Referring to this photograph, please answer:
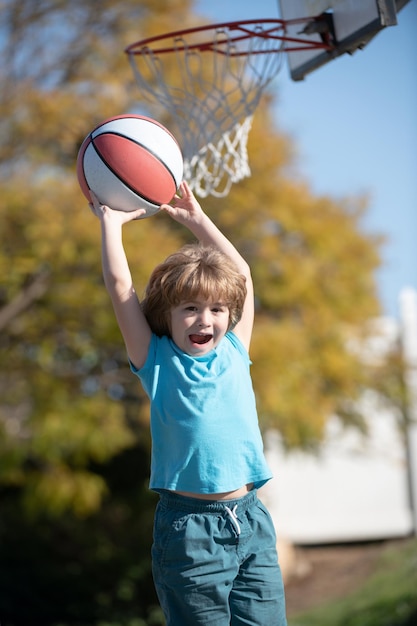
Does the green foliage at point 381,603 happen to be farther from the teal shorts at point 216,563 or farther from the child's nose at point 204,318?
the child's nose at point 204,318

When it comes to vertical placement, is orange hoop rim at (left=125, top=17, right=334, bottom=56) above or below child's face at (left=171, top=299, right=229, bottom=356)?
above

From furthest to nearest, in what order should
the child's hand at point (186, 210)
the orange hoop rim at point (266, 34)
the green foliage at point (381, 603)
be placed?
the green foliage at point (381, 603), the orange hoop rim at point (266, 34), the child's hand at point (186, 210)

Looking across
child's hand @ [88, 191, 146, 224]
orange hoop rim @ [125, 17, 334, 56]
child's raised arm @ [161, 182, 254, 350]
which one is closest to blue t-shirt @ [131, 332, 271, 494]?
child's raised arm @ [161, 182, 254, 350]

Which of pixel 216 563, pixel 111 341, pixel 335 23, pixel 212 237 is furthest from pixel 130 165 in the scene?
pixel 111 341

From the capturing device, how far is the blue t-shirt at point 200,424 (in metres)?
2.77

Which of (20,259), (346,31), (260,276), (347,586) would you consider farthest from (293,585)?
(346,31)

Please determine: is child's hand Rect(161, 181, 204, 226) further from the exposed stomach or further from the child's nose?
the exposed stomach

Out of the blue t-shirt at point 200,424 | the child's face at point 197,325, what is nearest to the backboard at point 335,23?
the child's face at point 197,325

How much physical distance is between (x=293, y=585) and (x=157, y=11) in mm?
8694

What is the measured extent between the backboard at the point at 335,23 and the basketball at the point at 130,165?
1167 millimetres

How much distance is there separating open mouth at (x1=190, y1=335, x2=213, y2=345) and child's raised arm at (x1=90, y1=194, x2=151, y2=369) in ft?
0.51

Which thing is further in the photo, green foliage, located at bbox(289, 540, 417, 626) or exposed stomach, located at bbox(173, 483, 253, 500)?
green foliage, located at bbox(289, 540, 417, 626)

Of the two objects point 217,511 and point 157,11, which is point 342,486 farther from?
point 217,511

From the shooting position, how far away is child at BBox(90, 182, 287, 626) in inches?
107
